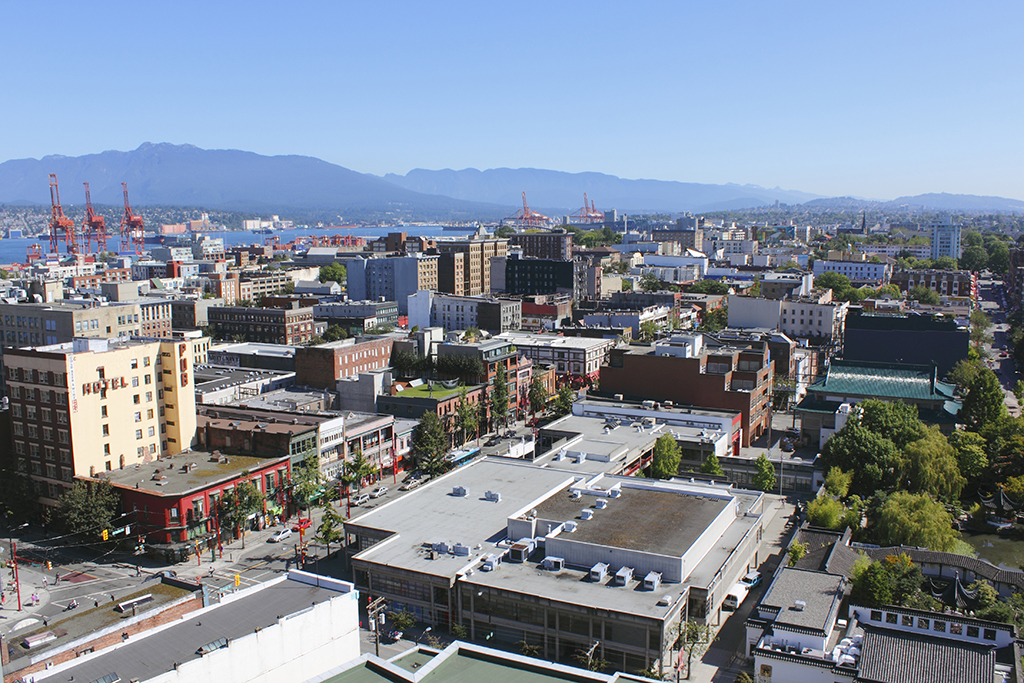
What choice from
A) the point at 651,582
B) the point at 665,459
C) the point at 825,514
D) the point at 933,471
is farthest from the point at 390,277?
the point at 651,582

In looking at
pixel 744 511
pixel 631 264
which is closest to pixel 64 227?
pixel 631 264

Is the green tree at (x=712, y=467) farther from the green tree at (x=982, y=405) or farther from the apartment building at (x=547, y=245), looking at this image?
the apartment building at (x=547, y=245)

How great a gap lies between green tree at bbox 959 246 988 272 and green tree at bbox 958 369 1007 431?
422 feet

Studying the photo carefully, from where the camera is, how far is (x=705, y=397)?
54188 millimetres

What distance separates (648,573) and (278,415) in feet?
83.1

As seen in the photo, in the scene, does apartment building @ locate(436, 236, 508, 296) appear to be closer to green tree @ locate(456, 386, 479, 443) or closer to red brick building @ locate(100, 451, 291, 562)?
green tree @ locate(456, 386, 479, 443)

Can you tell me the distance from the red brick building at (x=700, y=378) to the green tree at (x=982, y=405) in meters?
12.4

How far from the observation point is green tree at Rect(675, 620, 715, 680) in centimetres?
2675

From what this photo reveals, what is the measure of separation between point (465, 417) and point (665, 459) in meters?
14.6

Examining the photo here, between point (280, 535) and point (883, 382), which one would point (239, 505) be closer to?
point (280, 535)

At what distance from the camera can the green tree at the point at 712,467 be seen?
4456cm

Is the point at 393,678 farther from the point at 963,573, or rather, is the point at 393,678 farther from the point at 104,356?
the point at 104,356

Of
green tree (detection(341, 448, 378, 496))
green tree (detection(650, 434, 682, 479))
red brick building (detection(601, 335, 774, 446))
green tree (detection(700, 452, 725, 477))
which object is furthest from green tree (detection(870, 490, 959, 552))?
green tree (detection(341, 448, 378, 496))

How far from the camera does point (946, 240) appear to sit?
613ft
